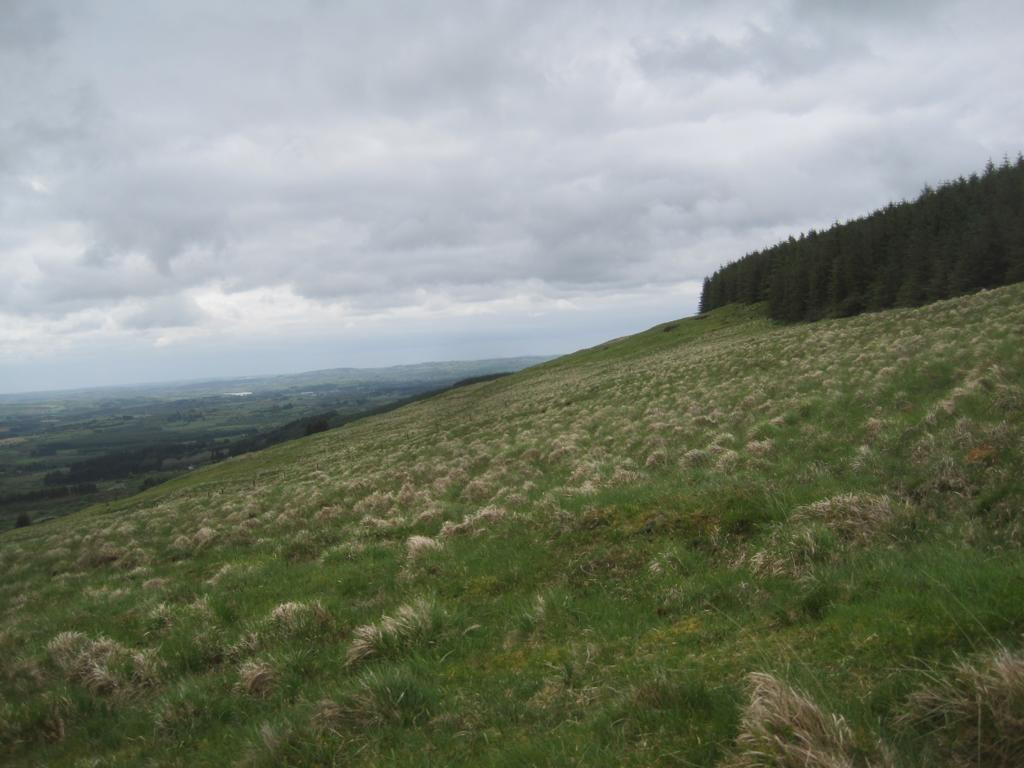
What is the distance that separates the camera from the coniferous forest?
5462cm

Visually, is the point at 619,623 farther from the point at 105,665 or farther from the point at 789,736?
the point at 105,665

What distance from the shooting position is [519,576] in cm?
883

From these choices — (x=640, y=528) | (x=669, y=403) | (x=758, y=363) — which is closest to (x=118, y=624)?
(x=640, y=528)

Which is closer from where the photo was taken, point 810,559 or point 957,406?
point 810,559

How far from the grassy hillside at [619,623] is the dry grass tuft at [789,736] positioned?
0.02 metres

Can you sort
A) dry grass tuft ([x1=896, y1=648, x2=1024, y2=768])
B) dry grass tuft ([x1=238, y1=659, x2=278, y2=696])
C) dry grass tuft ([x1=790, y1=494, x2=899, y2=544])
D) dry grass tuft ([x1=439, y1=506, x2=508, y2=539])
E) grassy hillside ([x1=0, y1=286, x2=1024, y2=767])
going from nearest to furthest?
dry grass tuft ([x1=896, y1=648, x2=1024, y2=768]) < grassy hillside ([x1=0, y1=286, x2=1024, y2=767]) < dry grass tuft ([x1=238, y1=659, x2=278, y2=696]) < dry grass tuft ([x1=790, y1=494, x2=899, y2=544]) < dry grass tuft ([x1=439, y1=506, x2=508, y2=539])

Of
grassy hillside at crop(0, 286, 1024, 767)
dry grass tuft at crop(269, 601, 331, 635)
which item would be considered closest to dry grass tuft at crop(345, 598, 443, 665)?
grassy hillside at crop(0, 286, 1024, 767)

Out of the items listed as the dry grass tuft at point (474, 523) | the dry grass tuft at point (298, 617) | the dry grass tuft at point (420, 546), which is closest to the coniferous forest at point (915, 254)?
the dry grass tuft at point (474, 523)

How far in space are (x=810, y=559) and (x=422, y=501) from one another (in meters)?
12.7

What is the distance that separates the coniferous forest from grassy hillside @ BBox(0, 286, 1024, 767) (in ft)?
171

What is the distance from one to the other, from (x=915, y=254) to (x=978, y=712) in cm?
7445

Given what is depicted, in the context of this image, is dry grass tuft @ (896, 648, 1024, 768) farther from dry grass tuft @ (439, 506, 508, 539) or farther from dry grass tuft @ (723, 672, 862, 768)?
dry grass tuft @ (439, 506, 508, 539)

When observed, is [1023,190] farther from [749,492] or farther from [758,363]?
[749,492]

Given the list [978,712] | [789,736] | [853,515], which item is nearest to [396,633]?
[789,736]
